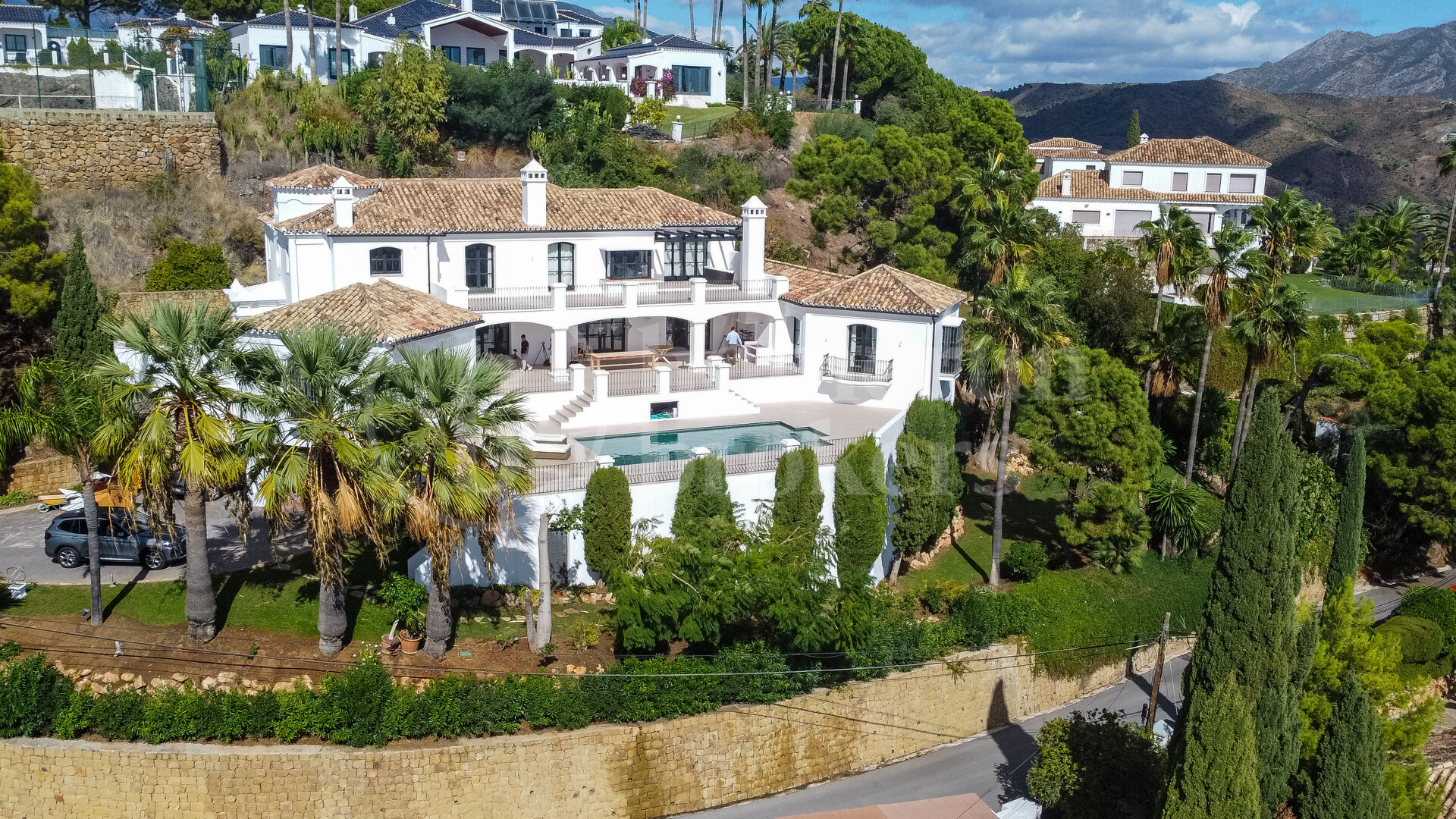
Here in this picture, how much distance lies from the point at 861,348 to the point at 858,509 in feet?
27.4

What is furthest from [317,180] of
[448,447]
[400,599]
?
[448,447]

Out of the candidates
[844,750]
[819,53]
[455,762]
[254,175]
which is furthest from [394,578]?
[819,53]

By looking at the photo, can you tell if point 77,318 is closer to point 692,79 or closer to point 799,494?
point 799,494

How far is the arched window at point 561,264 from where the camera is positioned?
38.0m

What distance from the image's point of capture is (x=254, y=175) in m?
46.8

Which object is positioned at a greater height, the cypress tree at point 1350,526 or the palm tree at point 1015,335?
the palm tree at point 1015,335

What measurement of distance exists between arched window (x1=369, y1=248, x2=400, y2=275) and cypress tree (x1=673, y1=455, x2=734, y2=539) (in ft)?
39.6

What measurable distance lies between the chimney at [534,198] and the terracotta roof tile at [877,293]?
325 inches

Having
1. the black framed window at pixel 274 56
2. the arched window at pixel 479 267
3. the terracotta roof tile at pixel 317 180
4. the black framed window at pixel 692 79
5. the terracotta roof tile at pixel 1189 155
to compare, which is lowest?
the arched window at pixel 479 267

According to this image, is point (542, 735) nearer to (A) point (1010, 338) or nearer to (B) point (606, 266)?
(A) point (1010, 338)

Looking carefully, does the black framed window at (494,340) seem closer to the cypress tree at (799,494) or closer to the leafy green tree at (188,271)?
the leafy green tree at (188,271)

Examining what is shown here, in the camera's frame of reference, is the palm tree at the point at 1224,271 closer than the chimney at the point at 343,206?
No

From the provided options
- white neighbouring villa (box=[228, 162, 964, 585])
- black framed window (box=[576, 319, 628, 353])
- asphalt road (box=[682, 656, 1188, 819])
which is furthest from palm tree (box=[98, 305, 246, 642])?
black framed window (box=[576, 319, 628, 353])

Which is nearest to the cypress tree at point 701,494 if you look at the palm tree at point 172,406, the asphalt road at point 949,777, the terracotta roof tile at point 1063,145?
the asphalt road at point 949,777
